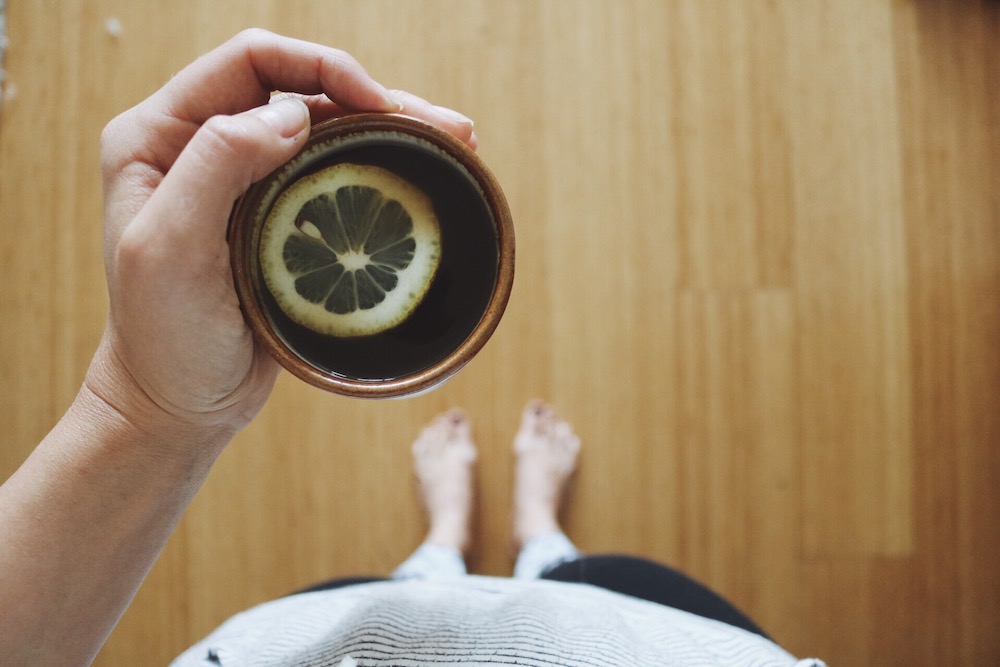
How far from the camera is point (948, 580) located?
119 cm

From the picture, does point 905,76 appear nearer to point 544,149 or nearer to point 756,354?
point 756,354

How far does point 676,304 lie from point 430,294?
0.72m

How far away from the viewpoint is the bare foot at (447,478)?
1.12m

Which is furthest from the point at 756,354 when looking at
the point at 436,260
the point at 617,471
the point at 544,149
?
the point at 436,260

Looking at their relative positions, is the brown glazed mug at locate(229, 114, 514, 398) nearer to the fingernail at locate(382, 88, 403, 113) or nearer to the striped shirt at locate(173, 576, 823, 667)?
the fingernail at locate(382, 88, 403, 113)

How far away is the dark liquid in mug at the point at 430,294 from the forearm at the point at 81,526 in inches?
7.2

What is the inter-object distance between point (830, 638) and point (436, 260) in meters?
1.11

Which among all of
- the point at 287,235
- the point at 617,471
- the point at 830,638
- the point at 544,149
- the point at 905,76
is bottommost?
the point at 830,638

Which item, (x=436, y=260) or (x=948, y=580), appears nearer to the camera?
(x=436, y=260)

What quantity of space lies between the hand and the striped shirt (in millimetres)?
257

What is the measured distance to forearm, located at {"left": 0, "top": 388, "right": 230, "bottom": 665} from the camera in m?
0.54

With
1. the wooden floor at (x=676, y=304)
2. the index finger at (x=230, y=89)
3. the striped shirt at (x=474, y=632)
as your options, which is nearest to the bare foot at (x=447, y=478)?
the wooden floor at (x=676, y=304)

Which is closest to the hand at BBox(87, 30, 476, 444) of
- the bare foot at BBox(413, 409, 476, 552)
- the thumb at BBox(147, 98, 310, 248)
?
the thumb at BBox(147, 98, 310, 248)

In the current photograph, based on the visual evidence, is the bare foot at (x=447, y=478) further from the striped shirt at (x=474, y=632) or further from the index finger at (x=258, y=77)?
the index finger at (x=258, y=77)
